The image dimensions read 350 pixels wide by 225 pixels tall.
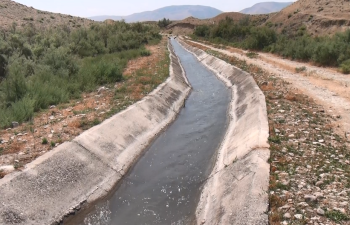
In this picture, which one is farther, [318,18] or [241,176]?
[318,18]

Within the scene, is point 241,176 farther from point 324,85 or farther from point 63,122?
point 324,85

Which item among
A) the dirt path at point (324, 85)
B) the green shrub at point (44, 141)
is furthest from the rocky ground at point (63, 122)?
the dirt path at point (324, 85)

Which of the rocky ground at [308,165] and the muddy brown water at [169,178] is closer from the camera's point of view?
the rocky ground at [308,165]

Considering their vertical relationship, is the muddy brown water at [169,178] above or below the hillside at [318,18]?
below

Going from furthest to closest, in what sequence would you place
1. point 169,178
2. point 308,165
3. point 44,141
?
point 169,178 < point 44,141 < point 308,165

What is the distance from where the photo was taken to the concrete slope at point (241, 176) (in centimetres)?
815

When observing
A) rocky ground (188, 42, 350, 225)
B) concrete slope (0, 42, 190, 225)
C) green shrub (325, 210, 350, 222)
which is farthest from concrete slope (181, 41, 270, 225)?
concrete slope (0, 42, 190, 225)

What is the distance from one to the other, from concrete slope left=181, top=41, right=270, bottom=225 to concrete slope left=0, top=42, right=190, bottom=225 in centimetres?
394

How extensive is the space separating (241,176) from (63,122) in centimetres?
872

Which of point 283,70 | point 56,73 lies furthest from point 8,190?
point 283,70

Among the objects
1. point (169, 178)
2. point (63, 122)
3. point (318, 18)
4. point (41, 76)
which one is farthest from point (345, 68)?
point (318, 18)

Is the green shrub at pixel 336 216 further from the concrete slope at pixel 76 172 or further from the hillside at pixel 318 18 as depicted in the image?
the hillside at pixel 318 18

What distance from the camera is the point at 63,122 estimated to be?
45.6 feet

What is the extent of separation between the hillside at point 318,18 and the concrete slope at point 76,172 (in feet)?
134
